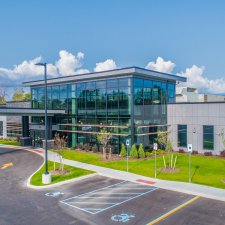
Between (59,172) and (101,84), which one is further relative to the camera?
(101,84)

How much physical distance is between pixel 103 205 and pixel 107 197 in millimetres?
1532

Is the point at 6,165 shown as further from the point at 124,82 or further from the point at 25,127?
the point at 124,82

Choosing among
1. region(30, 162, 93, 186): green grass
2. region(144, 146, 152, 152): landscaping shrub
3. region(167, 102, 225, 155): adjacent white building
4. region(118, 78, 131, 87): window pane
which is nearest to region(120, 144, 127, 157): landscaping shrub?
region(144, 146, 152, 152): landscaping shrub

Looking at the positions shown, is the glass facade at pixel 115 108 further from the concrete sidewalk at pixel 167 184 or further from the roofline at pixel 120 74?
the concrete sidewalk at pixel 167 184

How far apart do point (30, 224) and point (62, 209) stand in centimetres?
253

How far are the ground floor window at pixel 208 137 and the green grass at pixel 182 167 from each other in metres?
1.86

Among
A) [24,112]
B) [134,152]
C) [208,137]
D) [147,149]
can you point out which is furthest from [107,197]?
[24,112]

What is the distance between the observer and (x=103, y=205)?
1664 centimetres

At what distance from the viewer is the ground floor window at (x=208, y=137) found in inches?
1316

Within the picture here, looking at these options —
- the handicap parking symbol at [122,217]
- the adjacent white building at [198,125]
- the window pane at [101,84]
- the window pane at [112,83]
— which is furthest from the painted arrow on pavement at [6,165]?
the adjacent white building at [198,125]

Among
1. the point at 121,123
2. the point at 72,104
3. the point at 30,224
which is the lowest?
the point at 30,224

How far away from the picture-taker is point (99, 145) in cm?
3647

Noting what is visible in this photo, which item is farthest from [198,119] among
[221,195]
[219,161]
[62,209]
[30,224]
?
[30,224]

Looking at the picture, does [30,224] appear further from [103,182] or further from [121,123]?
[121,123]
